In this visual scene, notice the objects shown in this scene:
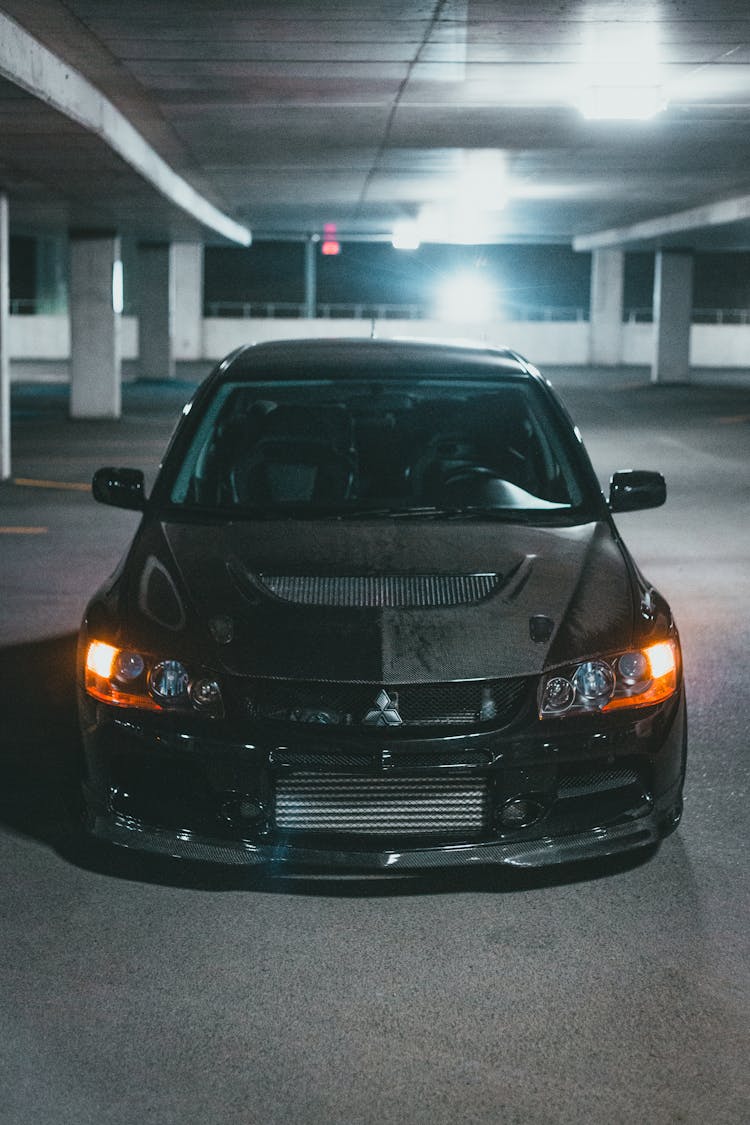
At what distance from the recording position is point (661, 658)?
4.45 meters

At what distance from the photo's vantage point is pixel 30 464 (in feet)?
61.3

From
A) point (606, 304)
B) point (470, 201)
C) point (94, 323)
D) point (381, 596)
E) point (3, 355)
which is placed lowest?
point (381, 596)

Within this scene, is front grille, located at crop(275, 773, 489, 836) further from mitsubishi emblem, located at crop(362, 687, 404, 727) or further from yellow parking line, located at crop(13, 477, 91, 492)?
yellow parking line, located at crop(13, 477, 91, 492)

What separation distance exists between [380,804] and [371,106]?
1043 centimetres

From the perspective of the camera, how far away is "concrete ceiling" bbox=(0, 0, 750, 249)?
9383mm

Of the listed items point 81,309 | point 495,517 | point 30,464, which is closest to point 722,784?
point 495,517

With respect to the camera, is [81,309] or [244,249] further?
[244,249]

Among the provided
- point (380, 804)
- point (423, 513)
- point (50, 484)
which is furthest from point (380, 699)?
point (50, 484)

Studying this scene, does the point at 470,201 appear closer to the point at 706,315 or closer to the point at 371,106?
the point at 371,106

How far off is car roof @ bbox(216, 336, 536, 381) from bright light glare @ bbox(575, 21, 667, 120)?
448 centimetres

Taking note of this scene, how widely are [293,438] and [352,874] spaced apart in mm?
2049

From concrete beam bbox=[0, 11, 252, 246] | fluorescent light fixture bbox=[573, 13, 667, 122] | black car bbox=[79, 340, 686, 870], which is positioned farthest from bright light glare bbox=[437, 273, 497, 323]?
black car bbox=[79, 340, 686, 870]

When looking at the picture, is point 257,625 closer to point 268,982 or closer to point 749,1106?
point 268,982

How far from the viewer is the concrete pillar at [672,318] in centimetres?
3925
